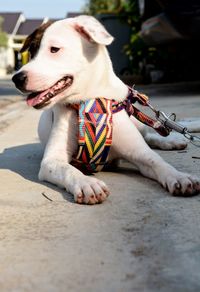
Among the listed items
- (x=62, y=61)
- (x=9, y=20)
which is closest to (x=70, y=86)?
(x=62, y=61)

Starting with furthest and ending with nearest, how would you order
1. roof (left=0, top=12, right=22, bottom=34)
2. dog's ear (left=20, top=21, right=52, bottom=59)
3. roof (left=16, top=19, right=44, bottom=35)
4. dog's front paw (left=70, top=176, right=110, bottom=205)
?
roof (left=16, top=19, right=44, bottom=35) → roof (left=0, top=12, right=22, bottom=34) → dog's ear (left=20, top=21, right=52, bottom=59) → dog's front paw (left=70, top=176, right=110, bottom=205)

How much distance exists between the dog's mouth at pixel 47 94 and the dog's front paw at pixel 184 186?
748 millimetres

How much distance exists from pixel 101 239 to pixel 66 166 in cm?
80

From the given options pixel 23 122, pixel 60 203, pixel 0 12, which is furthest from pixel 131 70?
pixel 0 12

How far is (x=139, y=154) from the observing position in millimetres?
2590

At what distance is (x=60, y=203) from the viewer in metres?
2.17

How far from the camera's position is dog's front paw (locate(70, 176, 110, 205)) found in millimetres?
2117

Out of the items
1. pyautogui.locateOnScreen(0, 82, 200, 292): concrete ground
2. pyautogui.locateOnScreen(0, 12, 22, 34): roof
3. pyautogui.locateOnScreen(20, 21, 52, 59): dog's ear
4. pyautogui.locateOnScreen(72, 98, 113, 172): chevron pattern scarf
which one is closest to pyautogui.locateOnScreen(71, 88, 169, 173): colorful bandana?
pyautogui.locateOnScreen(72, 98, 113, 172): chevron pattern scarf

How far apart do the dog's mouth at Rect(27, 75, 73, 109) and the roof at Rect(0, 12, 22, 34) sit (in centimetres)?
5265

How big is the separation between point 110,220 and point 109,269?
448mm

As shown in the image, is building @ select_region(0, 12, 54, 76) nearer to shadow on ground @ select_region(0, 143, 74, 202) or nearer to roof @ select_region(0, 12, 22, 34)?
roof @ select_region(0, 12, 22, 34)

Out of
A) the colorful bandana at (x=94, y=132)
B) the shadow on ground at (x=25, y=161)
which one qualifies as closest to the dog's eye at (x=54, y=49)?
the colorful bandana at (x=94, y=132)

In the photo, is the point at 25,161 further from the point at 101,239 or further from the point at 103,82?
the point at 101,239

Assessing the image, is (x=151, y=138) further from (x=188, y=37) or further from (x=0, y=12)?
(x=0, y=12)
